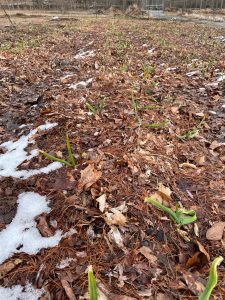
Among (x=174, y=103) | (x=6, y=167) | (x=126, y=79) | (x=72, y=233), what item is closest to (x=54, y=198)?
(x=72, y=233)

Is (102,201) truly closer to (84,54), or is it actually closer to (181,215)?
(181,215)

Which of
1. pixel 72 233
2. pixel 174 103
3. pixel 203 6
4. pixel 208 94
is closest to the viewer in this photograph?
pixel 72 233

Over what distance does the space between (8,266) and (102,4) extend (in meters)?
21.0

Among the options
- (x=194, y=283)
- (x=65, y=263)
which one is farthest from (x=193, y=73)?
(x=65, y=263)

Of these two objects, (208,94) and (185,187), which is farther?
(208,94)

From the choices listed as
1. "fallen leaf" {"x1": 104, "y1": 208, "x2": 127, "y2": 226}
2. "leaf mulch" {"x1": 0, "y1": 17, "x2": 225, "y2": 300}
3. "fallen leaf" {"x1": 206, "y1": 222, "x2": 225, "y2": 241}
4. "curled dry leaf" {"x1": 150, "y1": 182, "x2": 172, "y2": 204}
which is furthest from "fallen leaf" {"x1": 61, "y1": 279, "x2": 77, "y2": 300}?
"fallen leaf" {"x1": 206, "y1": 222, "x2": 225, "y2": 241}

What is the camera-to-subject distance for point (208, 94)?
409 cm

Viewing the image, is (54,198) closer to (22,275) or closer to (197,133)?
(22,275)

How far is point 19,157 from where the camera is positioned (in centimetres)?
266

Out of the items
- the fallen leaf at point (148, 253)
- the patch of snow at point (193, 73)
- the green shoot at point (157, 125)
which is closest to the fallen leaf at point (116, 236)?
the fallen leaf at point (148, 253)

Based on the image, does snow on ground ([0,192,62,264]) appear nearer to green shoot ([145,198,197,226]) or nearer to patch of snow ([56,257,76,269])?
patch of snow ([56,257,76,269])

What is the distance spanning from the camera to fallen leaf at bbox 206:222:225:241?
5.91ft

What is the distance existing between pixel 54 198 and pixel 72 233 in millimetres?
331

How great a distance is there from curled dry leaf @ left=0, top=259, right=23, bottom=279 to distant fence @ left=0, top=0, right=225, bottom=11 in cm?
1915
